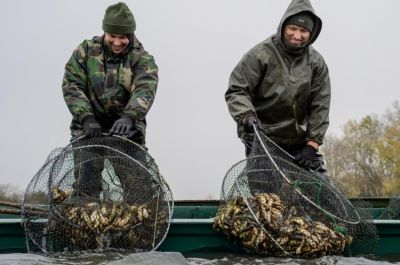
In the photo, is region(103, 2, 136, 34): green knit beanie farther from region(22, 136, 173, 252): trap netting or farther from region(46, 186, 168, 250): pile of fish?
region(46, 186, 168, 250): pile of fish

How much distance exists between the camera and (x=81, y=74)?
19.9 ft

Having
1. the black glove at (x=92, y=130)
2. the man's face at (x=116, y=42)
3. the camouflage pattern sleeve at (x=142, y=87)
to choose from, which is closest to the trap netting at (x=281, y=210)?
the camouflage pattern sleeve at (x=142, y=87)

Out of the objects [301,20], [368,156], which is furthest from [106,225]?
[368,156]

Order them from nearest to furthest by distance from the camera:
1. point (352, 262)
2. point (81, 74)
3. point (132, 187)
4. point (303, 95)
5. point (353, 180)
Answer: point (352, 262) → point (132, 187) → point (81, 74) → point (303, 95) → point (353, 180)

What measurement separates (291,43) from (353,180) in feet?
122

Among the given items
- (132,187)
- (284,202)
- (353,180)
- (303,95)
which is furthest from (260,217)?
(353,180)

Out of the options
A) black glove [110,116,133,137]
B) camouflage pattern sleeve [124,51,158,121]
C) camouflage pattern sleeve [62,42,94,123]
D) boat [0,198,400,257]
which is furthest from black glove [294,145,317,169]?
camouflage pattern sleeve [62,42,94,123]

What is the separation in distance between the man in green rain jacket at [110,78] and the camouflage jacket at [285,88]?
0.93 m

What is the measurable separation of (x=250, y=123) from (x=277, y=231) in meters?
1.09

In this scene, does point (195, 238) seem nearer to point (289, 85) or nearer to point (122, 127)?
point (122, 127)

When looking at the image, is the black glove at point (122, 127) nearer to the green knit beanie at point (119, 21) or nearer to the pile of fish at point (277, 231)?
the green knit beanie at point (119, 21)

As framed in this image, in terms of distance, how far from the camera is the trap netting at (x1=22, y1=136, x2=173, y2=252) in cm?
533

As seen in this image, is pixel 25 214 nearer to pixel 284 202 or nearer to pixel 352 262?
pixel 284 202

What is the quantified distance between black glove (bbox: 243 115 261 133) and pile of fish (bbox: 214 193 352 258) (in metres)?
0.67
